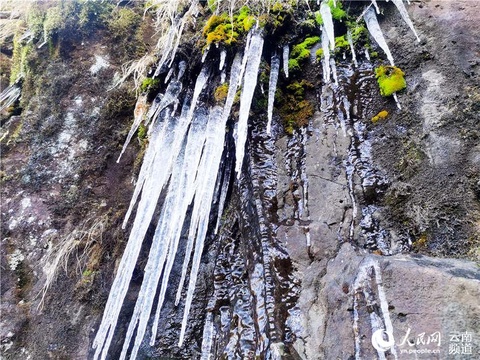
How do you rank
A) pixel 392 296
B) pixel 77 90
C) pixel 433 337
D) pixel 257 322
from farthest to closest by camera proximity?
pixel 77 90
pixel 257 322
pixel 392 296
pixel 433 337

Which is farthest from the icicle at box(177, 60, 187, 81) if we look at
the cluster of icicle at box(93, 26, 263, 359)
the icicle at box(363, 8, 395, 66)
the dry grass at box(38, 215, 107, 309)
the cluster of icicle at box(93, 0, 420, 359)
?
the icicle at box(363, 8, 395, 66)

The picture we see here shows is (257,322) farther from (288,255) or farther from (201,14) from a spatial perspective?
(201,14)

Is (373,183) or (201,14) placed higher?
(201,14)

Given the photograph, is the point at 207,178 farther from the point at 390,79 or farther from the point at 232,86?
the point at 390,79

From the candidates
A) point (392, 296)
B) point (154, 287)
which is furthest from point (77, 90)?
point (392, 296)

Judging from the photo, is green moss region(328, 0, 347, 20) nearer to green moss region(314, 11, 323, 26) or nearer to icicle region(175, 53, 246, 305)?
green moss region(314, 11, 323, 26)

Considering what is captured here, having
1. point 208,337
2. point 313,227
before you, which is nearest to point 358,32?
point 313,227

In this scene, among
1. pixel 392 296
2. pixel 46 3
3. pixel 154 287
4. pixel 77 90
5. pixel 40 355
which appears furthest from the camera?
pixel 46 3
